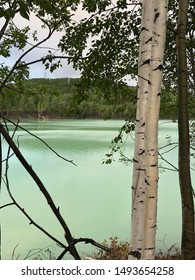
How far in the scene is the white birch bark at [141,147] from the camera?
1.31 m

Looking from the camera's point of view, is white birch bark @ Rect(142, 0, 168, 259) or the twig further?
white birch bark @ Rect(142, 0, 168, 259)

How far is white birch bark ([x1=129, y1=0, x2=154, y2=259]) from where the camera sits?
4.31 ft

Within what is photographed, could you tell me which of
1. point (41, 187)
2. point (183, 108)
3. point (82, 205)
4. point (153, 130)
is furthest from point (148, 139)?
point (82, 205)

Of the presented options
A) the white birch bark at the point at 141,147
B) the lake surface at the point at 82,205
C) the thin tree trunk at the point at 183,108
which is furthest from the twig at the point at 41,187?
the lake surface at the point at 82,205

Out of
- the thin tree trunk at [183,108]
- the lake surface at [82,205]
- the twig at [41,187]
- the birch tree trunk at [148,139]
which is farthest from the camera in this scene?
the lake surface at [82,205]

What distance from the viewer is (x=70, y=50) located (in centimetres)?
364

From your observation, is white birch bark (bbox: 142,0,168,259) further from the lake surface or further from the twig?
the lake surface

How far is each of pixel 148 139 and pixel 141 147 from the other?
4 centimetres

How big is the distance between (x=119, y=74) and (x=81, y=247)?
3780mm

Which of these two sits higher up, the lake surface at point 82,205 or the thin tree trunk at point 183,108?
the thin tree trunk at point 183,108

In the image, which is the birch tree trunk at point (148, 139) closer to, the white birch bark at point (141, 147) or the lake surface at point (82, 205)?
the white birch bark at point (141, 147)

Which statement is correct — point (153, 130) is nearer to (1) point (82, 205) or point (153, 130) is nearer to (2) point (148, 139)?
(2) point (148, 139)

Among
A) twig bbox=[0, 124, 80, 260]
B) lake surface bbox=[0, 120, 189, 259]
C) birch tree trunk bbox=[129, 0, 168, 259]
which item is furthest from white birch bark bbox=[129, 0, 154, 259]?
lake surface bbox=[0, 120, 189, 259]
